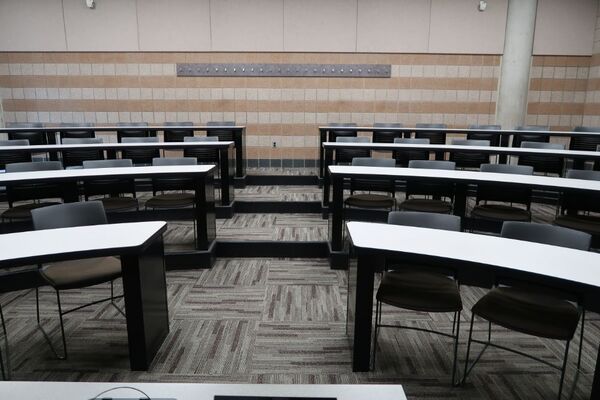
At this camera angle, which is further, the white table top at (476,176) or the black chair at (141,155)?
the black chair at (141,155)

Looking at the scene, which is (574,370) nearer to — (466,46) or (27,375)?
(27,375)

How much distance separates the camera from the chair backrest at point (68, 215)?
8.70ft

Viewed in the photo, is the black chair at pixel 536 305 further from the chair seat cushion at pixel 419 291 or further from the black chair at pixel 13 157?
the black chair at pixel 13 157

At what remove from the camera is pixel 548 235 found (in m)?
2.43

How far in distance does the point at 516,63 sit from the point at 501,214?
488 centimetres

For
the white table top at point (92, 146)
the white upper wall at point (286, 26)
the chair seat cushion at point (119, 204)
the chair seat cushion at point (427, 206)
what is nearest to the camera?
the chair seat cushion at point (119, 204)

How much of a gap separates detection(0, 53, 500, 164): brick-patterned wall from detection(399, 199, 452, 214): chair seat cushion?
4.27 m

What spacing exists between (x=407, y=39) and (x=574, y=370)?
6739 mm

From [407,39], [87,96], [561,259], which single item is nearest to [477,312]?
[561,259]

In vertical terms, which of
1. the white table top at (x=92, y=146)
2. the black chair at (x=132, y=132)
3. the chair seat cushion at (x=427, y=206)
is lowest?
the chair seat cushion at (x=427, y=206)

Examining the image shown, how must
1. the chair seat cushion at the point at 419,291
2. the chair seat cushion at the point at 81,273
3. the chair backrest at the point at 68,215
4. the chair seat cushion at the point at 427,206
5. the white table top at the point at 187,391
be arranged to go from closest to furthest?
1. the white table top at the point at 187,391
2. the chair seat cushion at the point at 419,291
3. the chair seat cushion at the point at 81,273
4. the chair backrest at the point at 68,215
5. the chair seat cushion at the point at 427,206

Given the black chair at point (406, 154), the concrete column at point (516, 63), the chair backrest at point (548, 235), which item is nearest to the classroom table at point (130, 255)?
the chair backrest at point (548, 235)

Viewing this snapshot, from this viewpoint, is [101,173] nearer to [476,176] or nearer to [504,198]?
[476,176]

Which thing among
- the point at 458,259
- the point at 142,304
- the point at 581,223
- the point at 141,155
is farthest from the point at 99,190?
the point at 581,223
